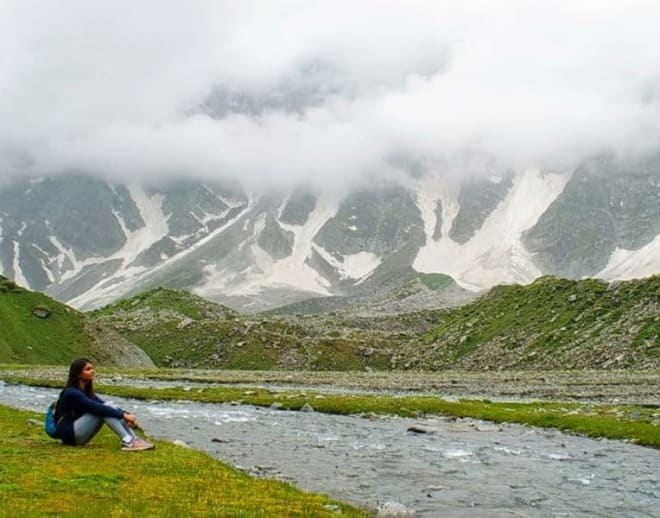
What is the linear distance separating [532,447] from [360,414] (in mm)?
17782

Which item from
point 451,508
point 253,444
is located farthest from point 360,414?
point 451,508

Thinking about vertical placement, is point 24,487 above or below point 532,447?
above

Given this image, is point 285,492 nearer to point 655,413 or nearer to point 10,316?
point 655,413

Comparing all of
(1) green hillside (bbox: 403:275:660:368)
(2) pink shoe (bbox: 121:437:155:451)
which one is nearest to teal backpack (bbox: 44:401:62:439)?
(2) pink shoe (bbox: 121:437:155:451)

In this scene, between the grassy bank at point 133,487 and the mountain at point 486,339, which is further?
the mountain at point 486,339

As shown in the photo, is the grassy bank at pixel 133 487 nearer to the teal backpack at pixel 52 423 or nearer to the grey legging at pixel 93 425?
the teal backpack at pixel 52 423

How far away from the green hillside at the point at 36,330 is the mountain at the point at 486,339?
24921mm

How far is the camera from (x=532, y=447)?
34.2m

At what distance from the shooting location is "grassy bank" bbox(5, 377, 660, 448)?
126ft

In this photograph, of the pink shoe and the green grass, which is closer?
the pink shoe

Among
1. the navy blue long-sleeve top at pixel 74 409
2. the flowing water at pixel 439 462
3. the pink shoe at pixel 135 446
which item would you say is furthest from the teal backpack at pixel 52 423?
the flowing water at pixel 439 462

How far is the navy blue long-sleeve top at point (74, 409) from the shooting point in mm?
25031

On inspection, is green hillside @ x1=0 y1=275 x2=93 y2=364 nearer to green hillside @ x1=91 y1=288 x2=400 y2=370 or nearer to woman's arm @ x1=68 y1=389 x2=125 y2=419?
green hillside @ x1=91 y1=288 x2=400 y2=370

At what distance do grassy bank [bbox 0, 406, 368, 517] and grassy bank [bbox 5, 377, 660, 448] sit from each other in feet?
71.6
